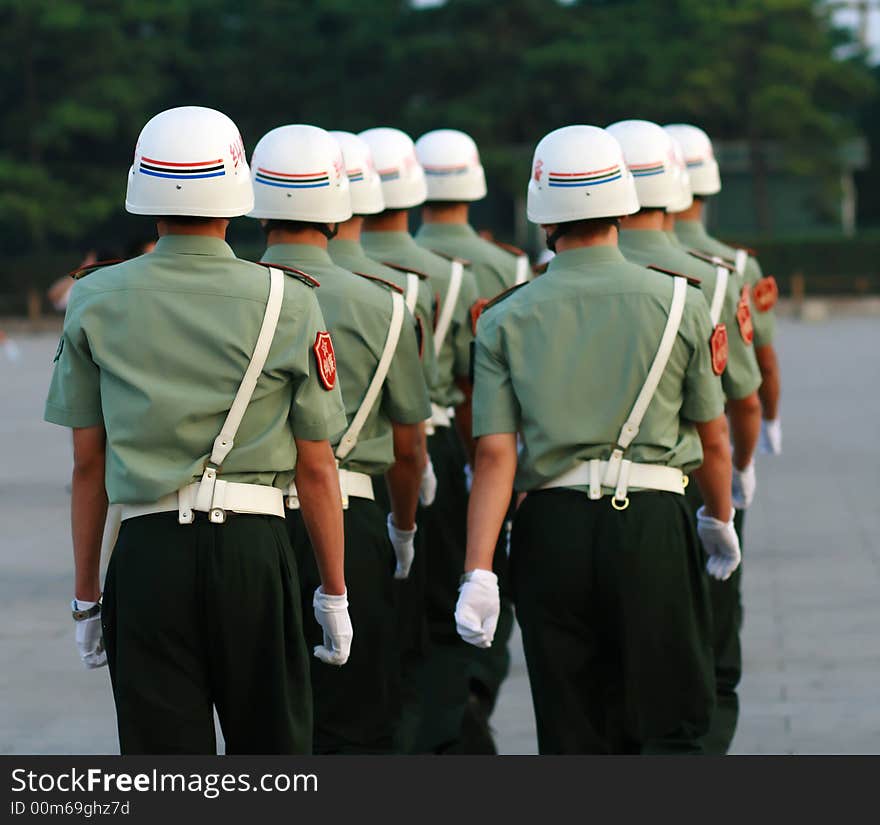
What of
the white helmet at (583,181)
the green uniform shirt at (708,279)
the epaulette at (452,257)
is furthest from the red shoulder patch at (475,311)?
the white helmet at (583,181)

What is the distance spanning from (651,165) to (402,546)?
1.54 m

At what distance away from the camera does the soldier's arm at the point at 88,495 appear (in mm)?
4168

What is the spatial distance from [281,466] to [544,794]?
3.11 ft

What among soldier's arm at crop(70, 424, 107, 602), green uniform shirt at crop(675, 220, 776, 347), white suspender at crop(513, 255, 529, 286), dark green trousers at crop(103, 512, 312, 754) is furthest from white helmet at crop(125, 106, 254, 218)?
white suspender at crop(513, 255, 529, 286)

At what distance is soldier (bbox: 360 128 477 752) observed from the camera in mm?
6836

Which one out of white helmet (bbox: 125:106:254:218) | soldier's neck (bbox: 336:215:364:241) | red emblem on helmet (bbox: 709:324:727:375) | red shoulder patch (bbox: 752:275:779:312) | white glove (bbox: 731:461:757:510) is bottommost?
white glove (bbox: 731:461:757:510)

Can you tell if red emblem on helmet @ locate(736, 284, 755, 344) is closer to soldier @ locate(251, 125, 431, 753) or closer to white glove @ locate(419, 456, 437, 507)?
white glove @ locate(419, 456, 437, 507)

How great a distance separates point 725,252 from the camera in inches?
281

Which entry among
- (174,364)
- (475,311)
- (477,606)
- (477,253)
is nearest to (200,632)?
(174,364)

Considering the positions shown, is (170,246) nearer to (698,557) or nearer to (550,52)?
(698,557)

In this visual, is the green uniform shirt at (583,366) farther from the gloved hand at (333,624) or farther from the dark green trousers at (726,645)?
the dark green trousers at (726,645)

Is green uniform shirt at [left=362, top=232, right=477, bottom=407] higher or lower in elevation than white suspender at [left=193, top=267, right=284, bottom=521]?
lower

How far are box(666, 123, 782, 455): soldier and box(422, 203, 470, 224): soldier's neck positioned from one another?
36.2 inches

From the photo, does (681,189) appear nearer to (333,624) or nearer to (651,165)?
(651,165)
